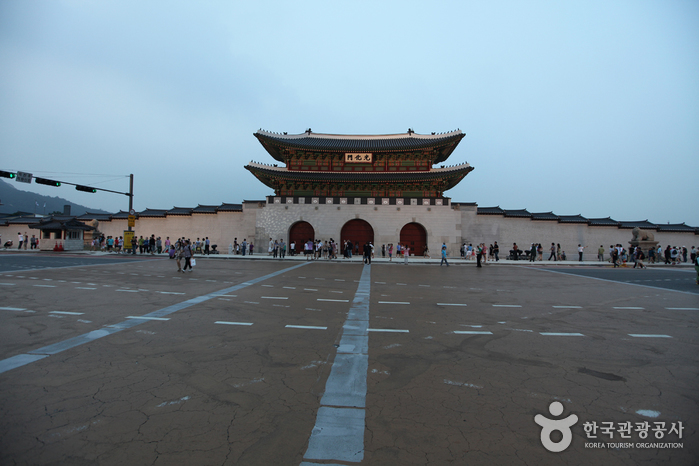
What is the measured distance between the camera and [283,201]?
28312 mm

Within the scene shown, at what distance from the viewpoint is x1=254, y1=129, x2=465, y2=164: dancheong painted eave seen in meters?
27.5

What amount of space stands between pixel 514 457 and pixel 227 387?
276 centimetres

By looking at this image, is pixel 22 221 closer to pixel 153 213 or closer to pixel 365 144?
pixel 153 213

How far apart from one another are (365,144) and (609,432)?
2934 cm

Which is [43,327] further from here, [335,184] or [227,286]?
[335,184]

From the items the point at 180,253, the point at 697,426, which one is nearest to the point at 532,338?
the point at 697,426

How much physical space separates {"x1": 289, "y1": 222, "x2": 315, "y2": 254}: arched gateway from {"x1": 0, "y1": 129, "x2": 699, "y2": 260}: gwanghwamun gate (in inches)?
3.8

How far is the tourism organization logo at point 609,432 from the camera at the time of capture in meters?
2.47

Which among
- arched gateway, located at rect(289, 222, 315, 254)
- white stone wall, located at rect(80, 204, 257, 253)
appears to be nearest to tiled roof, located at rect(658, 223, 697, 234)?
arched gateway, located at rect(289, 222, 315, 254)

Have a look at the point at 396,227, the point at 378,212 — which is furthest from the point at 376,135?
the point at 396,227

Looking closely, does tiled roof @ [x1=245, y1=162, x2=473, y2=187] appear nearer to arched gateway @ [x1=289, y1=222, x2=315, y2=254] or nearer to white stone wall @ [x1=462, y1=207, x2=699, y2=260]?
arched gateway @ [x1=289, y1=222, x2=315, y2=254]

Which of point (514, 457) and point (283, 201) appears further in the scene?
point (283, 201)

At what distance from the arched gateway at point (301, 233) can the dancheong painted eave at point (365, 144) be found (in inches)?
271

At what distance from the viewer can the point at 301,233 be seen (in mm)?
28719
